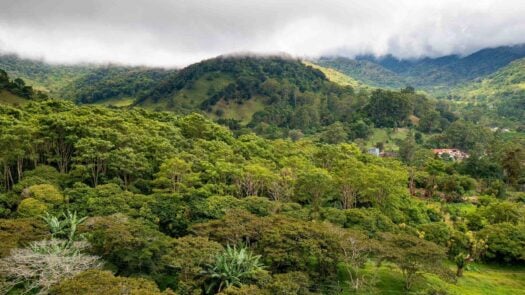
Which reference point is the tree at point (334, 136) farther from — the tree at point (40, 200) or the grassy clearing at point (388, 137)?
the tree at point (40, 200)

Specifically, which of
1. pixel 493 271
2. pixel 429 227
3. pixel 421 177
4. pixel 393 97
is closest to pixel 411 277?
pixel 429 227

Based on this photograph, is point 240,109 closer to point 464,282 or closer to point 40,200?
point 40,200

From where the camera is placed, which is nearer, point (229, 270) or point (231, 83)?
point (229, 270)

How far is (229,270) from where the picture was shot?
26.6 m

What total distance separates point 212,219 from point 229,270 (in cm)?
1042

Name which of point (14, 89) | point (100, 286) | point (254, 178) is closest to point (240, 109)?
point (14, 89)

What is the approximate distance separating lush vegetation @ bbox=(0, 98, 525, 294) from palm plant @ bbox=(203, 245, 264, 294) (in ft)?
0.29

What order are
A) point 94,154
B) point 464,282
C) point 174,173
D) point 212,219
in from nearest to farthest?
point 212,219 → point 464,282 → point 94,154 → point 174,173

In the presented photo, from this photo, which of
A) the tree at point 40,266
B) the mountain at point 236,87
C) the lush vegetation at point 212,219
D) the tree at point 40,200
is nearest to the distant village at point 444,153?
the lush vegetation at point 212,219

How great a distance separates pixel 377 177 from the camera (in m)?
47.7

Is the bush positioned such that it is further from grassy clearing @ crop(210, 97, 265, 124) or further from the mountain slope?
the mountain slope

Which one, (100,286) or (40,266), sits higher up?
(100,286)

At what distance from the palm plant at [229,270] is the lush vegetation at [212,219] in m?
0.09

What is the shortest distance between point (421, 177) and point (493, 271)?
3635cm
